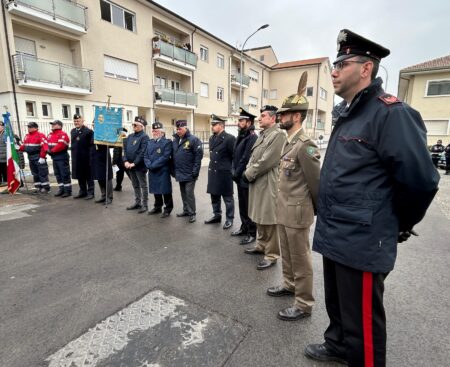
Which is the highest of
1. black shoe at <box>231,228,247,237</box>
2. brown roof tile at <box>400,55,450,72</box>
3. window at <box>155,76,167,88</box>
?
brown roof tile at <box>400,55,450,72</box>

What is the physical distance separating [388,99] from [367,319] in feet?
4.37

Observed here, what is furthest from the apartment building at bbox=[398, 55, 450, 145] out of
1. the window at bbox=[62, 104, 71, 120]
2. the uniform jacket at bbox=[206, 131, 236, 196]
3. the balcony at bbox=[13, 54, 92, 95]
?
the window at bbox=[62, 104, 71, 120]

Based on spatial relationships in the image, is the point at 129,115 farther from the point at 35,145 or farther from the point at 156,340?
the point at 156,340

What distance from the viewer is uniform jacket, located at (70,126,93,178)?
23.7ft

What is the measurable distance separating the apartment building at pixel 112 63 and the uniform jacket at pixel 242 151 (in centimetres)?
1294

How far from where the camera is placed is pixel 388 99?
1.60 m

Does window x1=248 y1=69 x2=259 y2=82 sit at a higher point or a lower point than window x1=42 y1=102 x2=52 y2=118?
higher

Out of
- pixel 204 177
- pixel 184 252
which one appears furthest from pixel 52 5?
pixel 184 252

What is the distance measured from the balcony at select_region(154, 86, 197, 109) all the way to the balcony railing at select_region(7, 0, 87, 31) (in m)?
6.41

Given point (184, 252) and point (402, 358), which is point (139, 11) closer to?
point (184, 252)

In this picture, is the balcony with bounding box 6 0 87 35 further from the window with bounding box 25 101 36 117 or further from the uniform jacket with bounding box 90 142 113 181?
the uniform jacket with bounding box 90 142 113 181

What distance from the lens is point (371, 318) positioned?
5.47ft

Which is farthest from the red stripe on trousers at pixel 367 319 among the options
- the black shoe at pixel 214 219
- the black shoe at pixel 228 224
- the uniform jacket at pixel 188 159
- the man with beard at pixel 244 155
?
the uniform jacket at pixel 188 159

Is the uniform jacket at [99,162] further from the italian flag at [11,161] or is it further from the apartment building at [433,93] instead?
the apartment building at [433,93]
